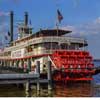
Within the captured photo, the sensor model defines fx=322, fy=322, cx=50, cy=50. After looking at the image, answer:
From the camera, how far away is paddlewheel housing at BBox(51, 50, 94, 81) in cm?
2720

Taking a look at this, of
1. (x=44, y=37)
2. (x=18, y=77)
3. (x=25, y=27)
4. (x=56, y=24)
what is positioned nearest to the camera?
(x=18, y=77)

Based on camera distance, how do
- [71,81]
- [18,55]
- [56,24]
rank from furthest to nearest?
[18,55]
[56,24]
[71,81]

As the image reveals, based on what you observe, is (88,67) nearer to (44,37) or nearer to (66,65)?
(66,65)

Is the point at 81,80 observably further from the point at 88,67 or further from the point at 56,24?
the point at 56,24

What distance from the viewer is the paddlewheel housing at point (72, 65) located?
A: 89.2 feet

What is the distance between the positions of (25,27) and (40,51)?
1638 centimetres

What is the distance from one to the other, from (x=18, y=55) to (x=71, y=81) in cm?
1078

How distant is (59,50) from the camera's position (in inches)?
1190

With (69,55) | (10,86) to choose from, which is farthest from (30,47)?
(10,86)

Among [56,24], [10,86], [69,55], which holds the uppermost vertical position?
[56,24]

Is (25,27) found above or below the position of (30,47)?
above

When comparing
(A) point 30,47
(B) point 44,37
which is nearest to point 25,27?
(A) point 30,47

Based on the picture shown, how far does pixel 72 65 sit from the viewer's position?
28.3 meters

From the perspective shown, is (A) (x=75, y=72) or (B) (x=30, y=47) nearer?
(A) (x=75, y=72)
